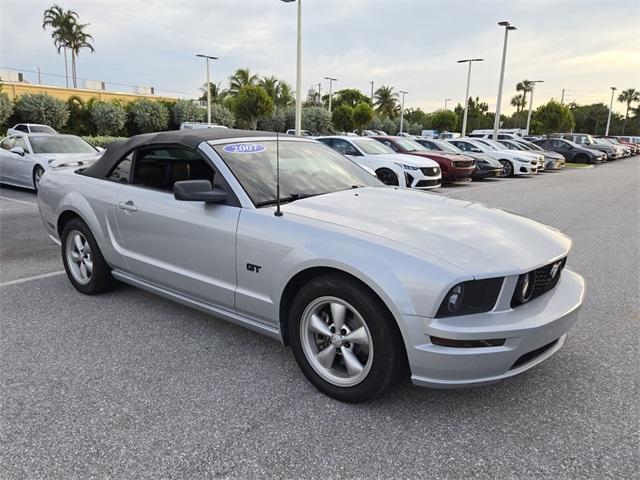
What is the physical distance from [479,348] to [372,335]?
21.2 inches

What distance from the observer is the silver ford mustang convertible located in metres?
2.38

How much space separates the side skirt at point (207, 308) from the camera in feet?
9.95

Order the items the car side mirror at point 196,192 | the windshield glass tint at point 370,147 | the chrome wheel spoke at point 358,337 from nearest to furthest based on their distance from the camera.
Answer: the chrome wheel spoke at point 358,337 < the car side mirror at point 196,192 < the windshield glass tint at point 370,147

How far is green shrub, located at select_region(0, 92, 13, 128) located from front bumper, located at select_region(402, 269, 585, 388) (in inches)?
1309

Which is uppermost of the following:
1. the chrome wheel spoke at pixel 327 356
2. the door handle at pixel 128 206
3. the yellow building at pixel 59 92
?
the yellow building at pixel 59 92

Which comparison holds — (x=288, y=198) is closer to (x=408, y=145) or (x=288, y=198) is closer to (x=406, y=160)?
(x=406, y=160)

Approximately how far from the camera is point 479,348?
2.34 metres

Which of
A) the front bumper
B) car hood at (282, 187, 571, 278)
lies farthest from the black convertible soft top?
the front bumper

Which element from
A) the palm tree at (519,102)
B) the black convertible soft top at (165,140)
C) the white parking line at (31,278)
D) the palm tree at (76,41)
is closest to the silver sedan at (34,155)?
the white parking line at (31,278)

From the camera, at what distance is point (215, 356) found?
3.29 m

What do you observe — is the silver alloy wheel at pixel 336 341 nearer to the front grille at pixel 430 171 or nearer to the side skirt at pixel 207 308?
the side skirt at pixel 207 308

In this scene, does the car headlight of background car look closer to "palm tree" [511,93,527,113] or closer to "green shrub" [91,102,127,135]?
"green shrub" [91,102,127,135]

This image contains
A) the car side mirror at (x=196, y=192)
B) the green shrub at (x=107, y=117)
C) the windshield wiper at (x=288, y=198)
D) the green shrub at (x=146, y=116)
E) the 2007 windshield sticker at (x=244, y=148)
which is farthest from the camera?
the green shrub at (x=146, y=116)

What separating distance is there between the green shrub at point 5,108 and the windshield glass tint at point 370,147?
25166 mm
